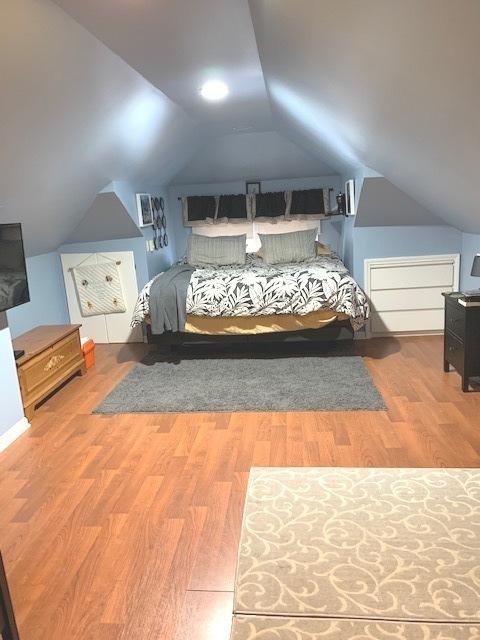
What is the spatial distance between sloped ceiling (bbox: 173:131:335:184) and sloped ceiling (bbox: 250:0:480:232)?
5.81ft

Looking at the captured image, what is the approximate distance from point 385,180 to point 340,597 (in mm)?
3394

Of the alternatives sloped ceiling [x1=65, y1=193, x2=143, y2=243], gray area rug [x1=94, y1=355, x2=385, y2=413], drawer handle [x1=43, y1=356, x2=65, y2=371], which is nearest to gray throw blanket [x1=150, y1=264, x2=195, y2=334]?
gray area rug [x1=94, y1=355, x2=385, y2=413]

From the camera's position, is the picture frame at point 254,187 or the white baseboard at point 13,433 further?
the picture frame at point 254,187

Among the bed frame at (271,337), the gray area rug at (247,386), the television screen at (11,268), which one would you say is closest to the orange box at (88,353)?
the gray area rug at (247,386)

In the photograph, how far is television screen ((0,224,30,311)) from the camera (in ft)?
9.87

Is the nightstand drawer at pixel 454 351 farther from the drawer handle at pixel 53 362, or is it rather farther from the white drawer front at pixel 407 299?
the drawer handle at pixel 53 362

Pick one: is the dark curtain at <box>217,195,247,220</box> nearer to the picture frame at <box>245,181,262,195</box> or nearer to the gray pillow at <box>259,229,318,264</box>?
the picture frame at <box>245,181,262,195</box>

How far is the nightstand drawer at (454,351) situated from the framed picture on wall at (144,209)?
308cm

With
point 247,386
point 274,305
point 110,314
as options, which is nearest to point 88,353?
point 110,314

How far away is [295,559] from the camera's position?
1.89 meters

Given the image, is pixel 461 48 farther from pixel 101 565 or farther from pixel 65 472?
pixel 65 472


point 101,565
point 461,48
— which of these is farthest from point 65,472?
point 461,48

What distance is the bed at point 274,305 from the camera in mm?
4027

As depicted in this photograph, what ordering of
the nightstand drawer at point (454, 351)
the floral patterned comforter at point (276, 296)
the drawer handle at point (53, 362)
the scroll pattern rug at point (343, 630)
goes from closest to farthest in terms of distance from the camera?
the scroll pattern rug at point (343, 630) < the nightstand drawer at point (454, 351) < the drawer handle at point (53, 362) < the floral patterned comforter at point (276, 296)
